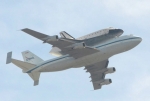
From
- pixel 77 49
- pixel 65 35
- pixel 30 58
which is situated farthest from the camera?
pixel 30 58

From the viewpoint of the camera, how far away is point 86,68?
9400 centimetres

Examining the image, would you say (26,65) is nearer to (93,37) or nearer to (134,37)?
(93,37)

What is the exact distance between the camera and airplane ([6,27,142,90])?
83375mm

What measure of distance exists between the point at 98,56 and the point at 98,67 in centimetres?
1007

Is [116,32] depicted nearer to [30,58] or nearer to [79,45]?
[79,45]

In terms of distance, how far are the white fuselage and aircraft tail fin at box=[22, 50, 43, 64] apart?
12.2 ft

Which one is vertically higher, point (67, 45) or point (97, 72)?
point (67, 45)

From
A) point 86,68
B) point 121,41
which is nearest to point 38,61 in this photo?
point 86,68

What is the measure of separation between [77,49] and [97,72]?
11.7 metres

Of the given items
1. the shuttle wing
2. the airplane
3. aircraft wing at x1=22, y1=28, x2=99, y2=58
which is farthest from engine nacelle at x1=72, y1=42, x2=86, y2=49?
the shuttle wing

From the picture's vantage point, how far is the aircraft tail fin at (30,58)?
299 ft

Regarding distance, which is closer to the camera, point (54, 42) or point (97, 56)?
point (54, 42)

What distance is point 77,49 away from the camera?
276ft

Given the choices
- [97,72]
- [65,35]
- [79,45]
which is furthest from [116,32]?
[97,72]
